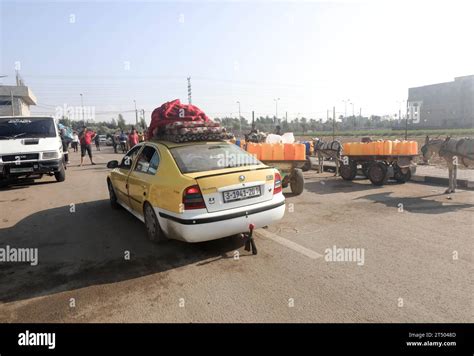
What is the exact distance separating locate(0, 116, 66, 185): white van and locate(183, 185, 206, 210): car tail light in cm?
797

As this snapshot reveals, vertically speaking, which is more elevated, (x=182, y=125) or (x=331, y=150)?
Result: (x=182, y=125)

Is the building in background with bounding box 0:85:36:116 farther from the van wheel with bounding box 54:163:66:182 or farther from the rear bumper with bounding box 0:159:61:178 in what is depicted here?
the rear bumper with bounding box 0:159:61:178

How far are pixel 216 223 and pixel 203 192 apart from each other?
410mm

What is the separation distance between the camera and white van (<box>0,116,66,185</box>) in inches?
387

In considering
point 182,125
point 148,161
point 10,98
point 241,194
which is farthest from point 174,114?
point 10,98

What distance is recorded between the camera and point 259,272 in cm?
400

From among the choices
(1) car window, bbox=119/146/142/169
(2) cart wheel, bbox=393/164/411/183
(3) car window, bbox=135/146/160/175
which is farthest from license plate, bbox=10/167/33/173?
(2) cart wheel, bbox=393/164/411/183

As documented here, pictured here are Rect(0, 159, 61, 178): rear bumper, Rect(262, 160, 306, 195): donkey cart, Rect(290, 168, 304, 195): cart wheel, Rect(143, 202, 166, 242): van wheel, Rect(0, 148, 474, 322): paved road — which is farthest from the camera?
Rect(0, 159, 61, 178): rear bumper

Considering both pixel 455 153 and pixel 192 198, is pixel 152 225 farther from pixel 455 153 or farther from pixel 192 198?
pixel 455 153

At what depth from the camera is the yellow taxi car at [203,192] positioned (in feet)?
13.6

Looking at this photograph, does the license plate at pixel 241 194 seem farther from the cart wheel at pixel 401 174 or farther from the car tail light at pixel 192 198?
the cart wheel at pixel 401 174
